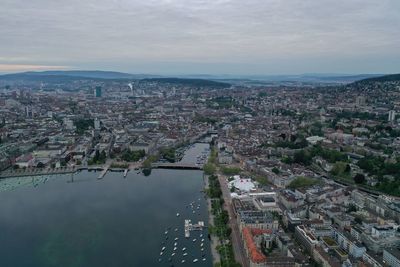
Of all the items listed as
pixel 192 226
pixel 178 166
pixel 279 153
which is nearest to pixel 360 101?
pixel 279 153

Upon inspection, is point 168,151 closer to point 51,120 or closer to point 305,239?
point 305,239

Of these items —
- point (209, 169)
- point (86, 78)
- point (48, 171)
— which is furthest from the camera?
point (86, 78)

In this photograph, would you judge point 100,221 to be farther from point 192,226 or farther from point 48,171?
point 48,171

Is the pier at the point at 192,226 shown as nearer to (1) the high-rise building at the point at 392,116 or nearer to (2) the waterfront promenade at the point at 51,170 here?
(2) the waterfront promenade at the point at 51,170

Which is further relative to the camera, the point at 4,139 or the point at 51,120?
the point at 51,120

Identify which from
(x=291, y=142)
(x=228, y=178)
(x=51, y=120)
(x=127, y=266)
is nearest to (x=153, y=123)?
(x=51, y=120)

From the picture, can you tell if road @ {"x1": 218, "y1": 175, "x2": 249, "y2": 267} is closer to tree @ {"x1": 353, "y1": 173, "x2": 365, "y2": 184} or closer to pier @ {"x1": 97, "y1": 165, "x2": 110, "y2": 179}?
tree @ {"x1": 353, "y1": 173, "x2": 365, "y2": 184}

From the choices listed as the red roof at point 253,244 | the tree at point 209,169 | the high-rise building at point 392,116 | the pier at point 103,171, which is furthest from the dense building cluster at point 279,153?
the pier at point 103,171

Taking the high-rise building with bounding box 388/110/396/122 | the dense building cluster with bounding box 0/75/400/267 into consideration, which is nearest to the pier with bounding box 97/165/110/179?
the dense building cluster with bounding box 0/75/400/267
